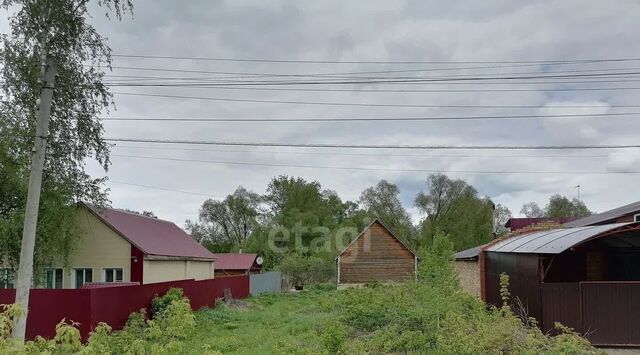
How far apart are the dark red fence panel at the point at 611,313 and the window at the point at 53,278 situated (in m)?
20.8

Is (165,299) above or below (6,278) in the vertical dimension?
below

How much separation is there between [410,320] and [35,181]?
952 centimetres

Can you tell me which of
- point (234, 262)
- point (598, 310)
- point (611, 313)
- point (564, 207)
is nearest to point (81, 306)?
point (598, 310)

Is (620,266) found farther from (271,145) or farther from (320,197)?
(320,197)

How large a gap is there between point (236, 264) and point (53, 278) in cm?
2232

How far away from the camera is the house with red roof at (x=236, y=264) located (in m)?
44.5

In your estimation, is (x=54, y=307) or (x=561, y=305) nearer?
(x=561, y=305)

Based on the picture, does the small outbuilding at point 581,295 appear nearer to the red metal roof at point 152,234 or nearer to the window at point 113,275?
the red metal roof at point 152,234

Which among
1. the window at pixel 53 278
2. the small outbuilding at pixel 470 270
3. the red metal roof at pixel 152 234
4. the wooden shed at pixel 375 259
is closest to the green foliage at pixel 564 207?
the wooden shed at pixel 375 259

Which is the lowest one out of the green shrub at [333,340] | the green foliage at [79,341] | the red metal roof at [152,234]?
the green shrub at [333,340]

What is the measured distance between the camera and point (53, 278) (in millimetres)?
23516

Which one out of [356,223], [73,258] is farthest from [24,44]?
[356,223]

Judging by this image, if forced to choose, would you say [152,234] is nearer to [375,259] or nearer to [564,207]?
[375,259]

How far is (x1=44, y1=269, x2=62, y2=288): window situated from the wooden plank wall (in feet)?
63.0
